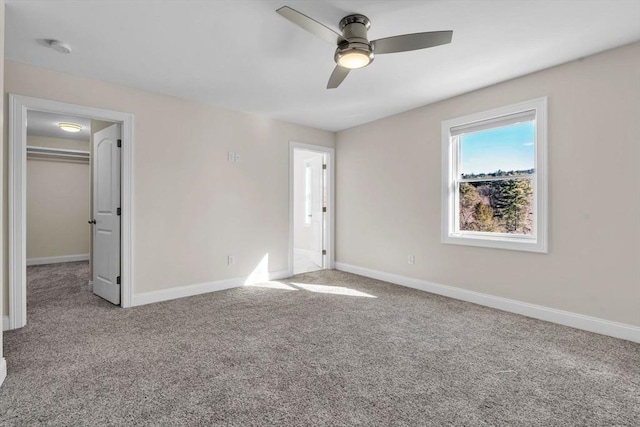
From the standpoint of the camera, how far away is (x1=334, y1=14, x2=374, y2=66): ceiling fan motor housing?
2266 millimetres

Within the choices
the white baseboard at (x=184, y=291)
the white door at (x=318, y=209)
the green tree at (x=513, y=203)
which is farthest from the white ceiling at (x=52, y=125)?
the green tree at (x=513, y=203)

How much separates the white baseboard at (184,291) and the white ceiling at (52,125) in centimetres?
282

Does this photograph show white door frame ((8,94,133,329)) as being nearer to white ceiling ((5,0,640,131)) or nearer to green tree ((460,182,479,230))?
white ceiling ((5,0,640,131))

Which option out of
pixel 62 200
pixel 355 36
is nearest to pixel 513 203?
pixel 355 36

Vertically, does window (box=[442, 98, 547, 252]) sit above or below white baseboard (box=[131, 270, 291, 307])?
above

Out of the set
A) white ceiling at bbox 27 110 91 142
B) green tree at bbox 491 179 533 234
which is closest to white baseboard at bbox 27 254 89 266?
white ceiling at bbox 27 110 91 142

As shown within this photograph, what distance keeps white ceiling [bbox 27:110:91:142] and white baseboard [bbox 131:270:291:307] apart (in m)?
2.82

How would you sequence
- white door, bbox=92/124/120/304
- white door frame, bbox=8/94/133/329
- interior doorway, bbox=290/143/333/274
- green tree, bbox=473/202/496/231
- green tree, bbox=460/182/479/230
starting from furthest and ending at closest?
1. interior doorway, bbox=290/143/333/274
2. green tree, bbox=460/182/479/230
3. green tree, bbox=473/202/496/231
4. white door, bbox=92/124/120/304
5. white door frame, bbox=8/94/133/329

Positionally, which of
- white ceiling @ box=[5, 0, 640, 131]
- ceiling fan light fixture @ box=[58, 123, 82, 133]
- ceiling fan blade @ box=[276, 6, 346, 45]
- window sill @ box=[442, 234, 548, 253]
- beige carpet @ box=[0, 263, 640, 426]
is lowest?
beige carpet @ box=[0, 263, 640, 426]

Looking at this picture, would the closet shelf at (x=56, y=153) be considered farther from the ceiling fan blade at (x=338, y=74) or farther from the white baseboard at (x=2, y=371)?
the ceiling fan blade at (x=338, y=74)

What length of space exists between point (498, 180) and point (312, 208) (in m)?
3.97

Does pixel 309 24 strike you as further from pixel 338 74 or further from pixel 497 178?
pixel 497 178

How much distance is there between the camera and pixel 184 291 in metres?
4.01

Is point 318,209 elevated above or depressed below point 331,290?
above
